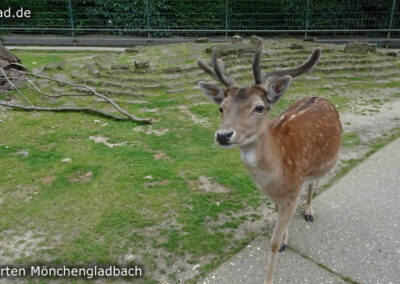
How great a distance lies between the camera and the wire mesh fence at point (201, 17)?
13.5 m

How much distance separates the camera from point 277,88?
9.59 feet

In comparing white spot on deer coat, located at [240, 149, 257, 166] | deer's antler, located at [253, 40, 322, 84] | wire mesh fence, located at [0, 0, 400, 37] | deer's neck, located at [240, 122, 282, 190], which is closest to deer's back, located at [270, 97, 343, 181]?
deer's neck, located at [240, 122, 282, 190]

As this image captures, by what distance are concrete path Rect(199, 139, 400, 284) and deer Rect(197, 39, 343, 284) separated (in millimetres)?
→ 193

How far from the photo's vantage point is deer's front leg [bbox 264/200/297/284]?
2961mm

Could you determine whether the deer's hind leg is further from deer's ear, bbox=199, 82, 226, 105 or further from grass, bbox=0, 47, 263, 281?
deer's ear, bbox=199, 82, 226, 105

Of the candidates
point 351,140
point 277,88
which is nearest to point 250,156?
point 277,88

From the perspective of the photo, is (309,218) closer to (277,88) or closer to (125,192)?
(277,88)

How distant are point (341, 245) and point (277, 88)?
1.62 metres

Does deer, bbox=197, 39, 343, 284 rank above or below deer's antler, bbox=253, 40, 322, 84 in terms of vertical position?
below

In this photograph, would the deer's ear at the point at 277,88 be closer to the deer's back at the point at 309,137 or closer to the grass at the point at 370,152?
the deer's back at the point at 309,137

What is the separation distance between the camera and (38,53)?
12.4 meters

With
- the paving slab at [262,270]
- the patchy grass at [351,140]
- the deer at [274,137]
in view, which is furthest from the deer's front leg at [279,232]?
the patchy grass at [351,140]

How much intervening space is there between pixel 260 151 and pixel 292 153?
1.63 ft

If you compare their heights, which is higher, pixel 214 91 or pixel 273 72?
pixel 273 72
